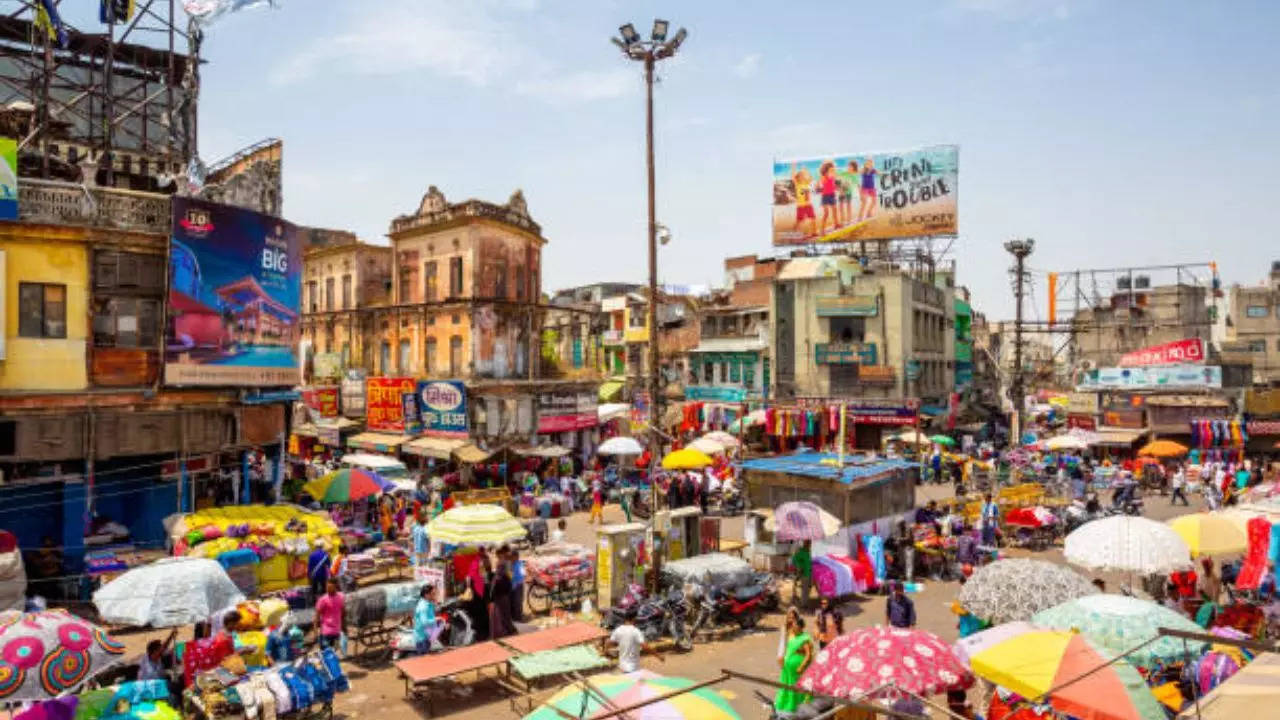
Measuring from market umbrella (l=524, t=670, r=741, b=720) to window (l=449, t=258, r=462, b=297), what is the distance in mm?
30168

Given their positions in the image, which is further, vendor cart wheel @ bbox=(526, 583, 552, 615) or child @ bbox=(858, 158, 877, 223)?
child @ bbox=(858, 158, 877, 223)

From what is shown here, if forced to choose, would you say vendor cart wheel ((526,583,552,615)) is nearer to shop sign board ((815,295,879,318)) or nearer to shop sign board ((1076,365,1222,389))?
shop sign board ((815,295,879,318))

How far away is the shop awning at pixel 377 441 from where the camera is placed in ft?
111

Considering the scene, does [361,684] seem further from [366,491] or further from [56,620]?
[366,491]

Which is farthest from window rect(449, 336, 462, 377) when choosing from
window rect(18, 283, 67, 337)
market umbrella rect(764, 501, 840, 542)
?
market umbrella rect(764, 501, 840, 542)

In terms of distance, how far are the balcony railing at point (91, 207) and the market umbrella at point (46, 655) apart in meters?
12.2

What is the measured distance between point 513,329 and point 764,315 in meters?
17.8

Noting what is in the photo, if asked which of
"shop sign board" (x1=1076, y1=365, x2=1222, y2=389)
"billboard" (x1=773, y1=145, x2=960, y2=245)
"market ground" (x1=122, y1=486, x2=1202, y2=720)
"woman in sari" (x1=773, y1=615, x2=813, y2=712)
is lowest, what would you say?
"market ground" (x1=122, y1=486, x2=1202, y2=720)

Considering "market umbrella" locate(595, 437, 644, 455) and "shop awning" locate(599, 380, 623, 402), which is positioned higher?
"shop awning" locate(599, 380, 623, 402)

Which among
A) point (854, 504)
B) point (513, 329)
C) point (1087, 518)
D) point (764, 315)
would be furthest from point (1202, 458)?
point (513, 329)

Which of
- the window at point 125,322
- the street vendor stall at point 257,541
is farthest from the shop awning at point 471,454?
the street vendor stall at point 257,541

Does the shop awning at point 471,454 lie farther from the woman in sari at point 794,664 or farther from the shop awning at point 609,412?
the woman in sari at point 794,664

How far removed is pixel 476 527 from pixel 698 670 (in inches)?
194

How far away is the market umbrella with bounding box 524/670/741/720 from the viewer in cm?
692
